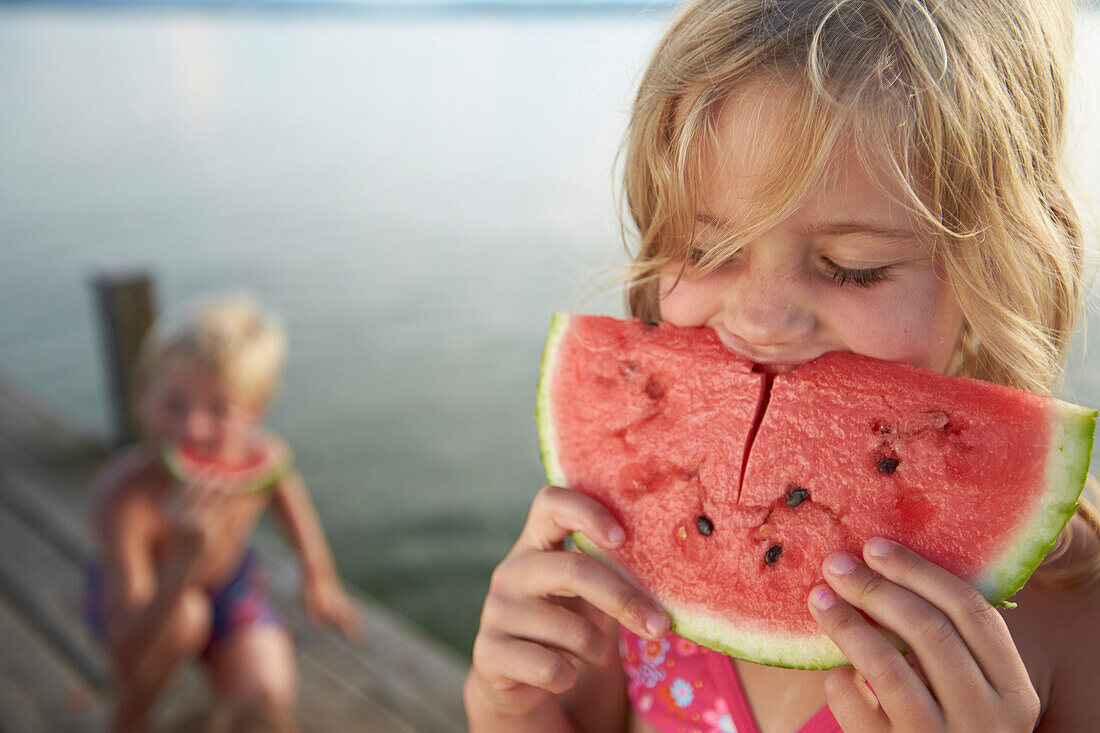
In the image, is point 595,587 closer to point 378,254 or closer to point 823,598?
point 823,598

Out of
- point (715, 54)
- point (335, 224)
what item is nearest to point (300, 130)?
point (335, 224)

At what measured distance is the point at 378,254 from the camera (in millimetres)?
11336

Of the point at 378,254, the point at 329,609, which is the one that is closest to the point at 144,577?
the point at 329,609

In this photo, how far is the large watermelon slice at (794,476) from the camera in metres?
1.09

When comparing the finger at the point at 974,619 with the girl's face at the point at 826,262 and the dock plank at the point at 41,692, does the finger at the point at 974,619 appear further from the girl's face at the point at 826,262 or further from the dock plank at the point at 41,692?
the dock plank at the point at 41,692

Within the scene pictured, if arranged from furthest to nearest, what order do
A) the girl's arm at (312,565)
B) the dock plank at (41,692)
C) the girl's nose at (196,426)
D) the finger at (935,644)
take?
the girl's arm at (312,565) → the dock plank at (41,692) → the girl's nose at (196,426) → the finger at (935,644)

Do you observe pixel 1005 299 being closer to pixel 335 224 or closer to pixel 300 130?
pixel 335 224

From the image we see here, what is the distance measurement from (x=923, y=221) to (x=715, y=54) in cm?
37

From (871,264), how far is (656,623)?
581 millimetres

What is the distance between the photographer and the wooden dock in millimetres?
3436

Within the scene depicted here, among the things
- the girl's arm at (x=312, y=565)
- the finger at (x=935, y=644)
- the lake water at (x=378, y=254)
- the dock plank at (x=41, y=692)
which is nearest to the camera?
the finger at (x=935, y=644)

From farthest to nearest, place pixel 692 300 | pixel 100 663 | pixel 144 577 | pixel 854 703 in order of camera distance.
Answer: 1. pixel 100 663
2. pixel 144 577
3. pixel 692 300
4. pixel 854 703

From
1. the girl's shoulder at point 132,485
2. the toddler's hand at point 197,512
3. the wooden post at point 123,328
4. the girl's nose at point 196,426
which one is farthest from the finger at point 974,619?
Result: the wooden post at point 123,328

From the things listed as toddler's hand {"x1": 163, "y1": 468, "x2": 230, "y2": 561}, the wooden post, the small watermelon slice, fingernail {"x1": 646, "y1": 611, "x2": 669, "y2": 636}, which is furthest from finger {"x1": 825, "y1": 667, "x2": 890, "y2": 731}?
the wooden post
